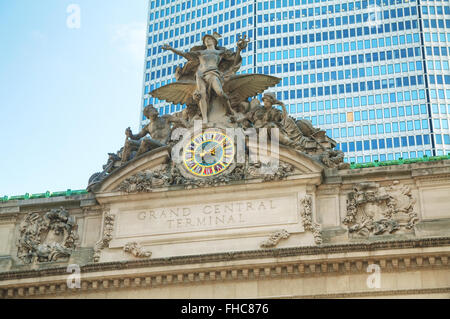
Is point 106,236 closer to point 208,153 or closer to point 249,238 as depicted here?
point 208,153

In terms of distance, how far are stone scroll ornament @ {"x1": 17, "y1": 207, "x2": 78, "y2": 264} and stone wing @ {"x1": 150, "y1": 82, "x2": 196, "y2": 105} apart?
6.61m

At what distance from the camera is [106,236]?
1506 inches

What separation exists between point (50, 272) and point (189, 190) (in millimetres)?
6325

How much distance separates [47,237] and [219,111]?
8861mm

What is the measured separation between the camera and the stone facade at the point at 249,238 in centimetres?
3475

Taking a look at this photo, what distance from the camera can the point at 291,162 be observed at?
3750cm

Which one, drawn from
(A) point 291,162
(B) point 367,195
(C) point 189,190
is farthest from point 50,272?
(B) point 367,195

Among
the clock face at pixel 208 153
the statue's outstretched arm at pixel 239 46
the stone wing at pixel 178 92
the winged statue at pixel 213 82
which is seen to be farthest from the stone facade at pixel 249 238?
A: the statue's outstretched arm at pixel 239 46

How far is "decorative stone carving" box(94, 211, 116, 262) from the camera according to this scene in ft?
125

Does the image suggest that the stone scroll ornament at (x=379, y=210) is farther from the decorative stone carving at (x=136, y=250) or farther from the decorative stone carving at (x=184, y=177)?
the decorative stone carving at (x=136, y=250)

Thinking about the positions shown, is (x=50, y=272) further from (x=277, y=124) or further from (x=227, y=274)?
(x=277, y=124)

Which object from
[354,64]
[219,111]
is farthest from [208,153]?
[354,64]

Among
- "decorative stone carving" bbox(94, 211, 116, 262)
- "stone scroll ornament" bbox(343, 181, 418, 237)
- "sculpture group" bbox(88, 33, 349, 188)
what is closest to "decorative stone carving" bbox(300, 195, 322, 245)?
"stone scroll ornament" bbox(343, 181, 418, 237)
